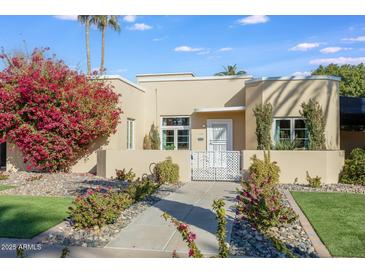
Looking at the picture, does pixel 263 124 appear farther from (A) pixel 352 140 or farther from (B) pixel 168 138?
(A) pixel 352 140

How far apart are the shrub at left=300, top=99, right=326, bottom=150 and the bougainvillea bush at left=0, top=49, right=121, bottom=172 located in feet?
25.6

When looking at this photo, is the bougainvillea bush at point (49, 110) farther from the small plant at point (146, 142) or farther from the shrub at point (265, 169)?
the shrub at point (265, 169)

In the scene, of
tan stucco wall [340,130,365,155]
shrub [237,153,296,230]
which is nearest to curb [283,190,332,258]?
shrub [237,153,296,230]

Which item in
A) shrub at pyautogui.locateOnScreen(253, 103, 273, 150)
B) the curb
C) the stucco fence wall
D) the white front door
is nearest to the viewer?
the curb

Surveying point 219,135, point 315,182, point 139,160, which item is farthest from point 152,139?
point 315,182

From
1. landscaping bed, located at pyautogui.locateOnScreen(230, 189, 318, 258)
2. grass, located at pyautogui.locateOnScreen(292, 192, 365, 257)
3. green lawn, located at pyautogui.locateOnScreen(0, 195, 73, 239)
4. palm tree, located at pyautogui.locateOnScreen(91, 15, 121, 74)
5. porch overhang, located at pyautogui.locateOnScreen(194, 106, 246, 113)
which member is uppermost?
palm tree, located at pyautogui.locateOnScreen(91, 15, 121, 74)

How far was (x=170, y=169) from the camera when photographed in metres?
12.7

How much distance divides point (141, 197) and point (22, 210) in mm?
2824

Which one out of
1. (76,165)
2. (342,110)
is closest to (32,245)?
(76,165)

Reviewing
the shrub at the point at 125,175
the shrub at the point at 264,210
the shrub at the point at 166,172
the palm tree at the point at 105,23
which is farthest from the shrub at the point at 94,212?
the palm tree at the point at 105,23

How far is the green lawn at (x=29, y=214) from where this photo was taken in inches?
249

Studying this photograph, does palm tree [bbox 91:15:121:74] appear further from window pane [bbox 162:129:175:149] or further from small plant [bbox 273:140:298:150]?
small plant [bbox 273:140:298:150]

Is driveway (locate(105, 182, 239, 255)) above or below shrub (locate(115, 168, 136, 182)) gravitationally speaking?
below

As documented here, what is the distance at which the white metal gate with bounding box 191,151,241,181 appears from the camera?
13.2 meters
